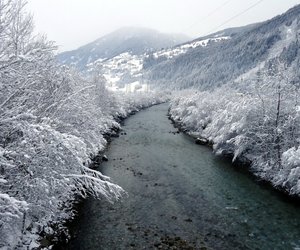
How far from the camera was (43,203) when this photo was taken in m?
14.0

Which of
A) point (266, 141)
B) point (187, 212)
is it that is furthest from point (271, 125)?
point (187, 212)

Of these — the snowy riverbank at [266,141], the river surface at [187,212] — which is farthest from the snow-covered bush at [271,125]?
the river surface at [187,212]

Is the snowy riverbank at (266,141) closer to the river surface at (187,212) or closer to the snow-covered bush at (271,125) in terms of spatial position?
the snow-covered bush at (271,125)

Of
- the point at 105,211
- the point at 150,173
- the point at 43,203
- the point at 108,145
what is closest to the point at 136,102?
the point at 108,145

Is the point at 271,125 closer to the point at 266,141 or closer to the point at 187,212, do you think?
the point at 266,141

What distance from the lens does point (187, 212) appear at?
87.5ft

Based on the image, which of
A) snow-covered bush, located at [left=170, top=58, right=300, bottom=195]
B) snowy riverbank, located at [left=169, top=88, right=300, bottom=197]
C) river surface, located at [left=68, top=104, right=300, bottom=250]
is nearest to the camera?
river surface, located at [left=68, top=104, right=300, bottom=250]

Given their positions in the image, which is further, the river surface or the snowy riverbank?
the snowy riverbank

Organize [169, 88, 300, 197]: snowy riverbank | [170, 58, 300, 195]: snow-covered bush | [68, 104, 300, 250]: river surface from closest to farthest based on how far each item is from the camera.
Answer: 1. [68, 104, 300, 250]: river surface
2. [169, 88, 300, 197]: snowy riverbank
3. [170, 58, 300, 195]: snow-covered bush

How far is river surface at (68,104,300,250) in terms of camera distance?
72.3 ft

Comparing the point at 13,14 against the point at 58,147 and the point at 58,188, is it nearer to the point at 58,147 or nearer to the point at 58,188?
the point at 58,147

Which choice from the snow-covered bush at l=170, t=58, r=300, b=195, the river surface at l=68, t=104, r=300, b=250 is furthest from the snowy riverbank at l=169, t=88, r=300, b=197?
the river surface at l=68, t=104, r=300, b=250

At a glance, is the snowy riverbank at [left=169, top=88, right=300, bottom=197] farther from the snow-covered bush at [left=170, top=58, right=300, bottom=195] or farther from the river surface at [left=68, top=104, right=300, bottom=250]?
the river surface at [left=68, top=104, right=300, bottom=250]

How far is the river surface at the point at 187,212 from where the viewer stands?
72.3 feet
